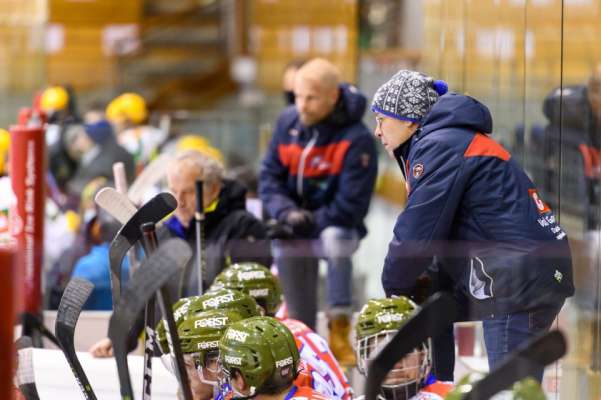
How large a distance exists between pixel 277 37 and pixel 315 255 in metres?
10.3

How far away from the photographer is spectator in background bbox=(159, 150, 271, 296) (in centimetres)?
458

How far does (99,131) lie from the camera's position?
8367mm

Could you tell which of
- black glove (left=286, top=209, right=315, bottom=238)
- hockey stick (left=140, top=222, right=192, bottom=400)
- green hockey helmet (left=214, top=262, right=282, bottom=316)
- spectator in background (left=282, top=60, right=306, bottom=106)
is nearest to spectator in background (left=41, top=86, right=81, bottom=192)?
spectator in background (left=282, top=60, right=306, bottom=106)

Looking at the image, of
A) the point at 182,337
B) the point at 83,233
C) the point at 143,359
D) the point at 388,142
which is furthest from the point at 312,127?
the point at 143,359

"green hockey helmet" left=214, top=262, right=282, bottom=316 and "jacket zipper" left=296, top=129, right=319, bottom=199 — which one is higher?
"jacket zipper" left=296, top=129, right=319, bottom=199

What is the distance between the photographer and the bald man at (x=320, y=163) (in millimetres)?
5328

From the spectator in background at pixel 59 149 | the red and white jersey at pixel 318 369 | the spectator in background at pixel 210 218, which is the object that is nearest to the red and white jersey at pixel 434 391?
the red and white jersey at pixel 318 369

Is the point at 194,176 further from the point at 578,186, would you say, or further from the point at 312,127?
the point at 578,186

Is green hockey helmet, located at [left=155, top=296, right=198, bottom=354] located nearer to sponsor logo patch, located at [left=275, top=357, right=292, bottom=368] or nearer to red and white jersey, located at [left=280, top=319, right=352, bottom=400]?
red and white jersey, located at [left=280, top=319, right=352, bottom=400]

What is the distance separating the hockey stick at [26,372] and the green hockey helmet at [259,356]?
447mm

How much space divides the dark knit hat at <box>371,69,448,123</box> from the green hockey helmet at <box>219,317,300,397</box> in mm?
846

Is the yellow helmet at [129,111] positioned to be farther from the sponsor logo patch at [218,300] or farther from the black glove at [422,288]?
the black glove at [422,288]

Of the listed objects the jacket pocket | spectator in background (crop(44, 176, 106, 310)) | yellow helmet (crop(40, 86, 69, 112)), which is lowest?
spectator in background (crop(44, 176, 106, 310))

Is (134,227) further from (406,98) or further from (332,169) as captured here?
(332,169)
